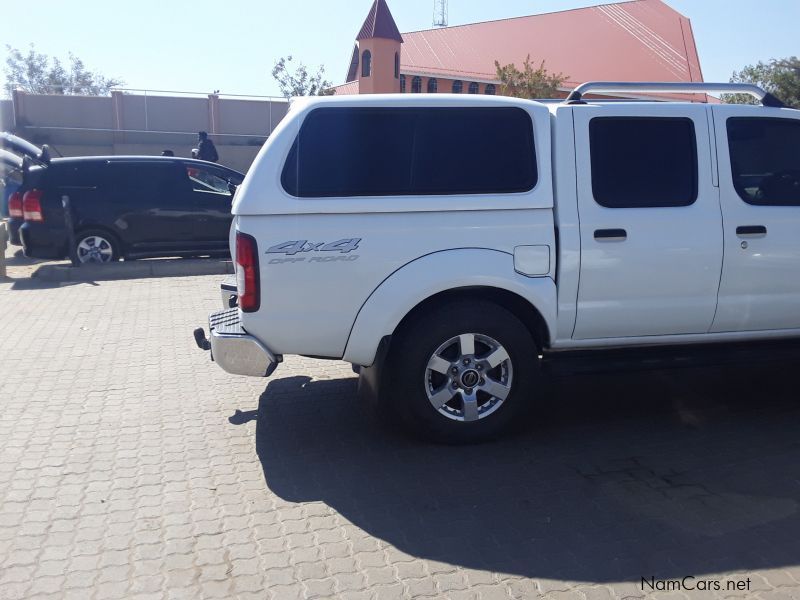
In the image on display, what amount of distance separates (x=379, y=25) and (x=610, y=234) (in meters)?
36.1

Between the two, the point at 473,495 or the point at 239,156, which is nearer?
the point at 473,495

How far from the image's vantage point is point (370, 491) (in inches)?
176

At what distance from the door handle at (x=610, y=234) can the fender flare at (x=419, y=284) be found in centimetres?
55

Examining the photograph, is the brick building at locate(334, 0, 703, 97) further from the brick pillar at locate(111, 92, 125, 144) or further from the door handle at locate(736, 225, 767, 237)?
the door handle at locate(736, 225, 767, 237)

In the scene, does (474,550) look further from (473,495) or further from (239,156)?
(239,156)

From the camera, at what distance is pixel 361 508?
4.26 meters

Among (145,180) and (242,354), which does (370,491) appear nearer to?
(242,354)

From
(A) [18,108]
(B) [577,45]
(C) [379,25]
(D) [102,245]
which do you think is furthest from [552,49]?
(D) [102,245]

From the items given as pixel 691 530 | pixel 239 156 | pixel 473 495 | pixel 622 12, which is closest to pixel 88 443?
pixel 473 495

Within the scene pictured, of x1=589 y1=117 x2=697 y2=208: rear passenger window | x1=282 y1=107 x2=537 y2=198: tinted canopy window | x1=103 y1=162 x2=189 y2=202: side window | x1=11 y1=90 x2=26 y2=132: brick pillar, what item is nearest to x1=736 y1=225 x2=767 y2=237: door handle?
x1=589 y1=117 x2=697 y2=208: rear passenger window

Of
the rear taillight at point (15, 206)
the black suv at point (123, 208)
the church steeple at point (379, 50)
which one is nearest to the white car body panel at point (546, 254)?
the black suv at point (123, 208)

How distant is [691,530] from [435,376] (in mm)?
1701

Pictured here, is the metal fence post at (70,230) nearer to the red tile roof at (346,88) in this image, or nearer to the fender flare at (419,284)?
the fender flare at (419,284)

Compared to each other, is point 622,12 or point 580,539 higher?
point 622,12
